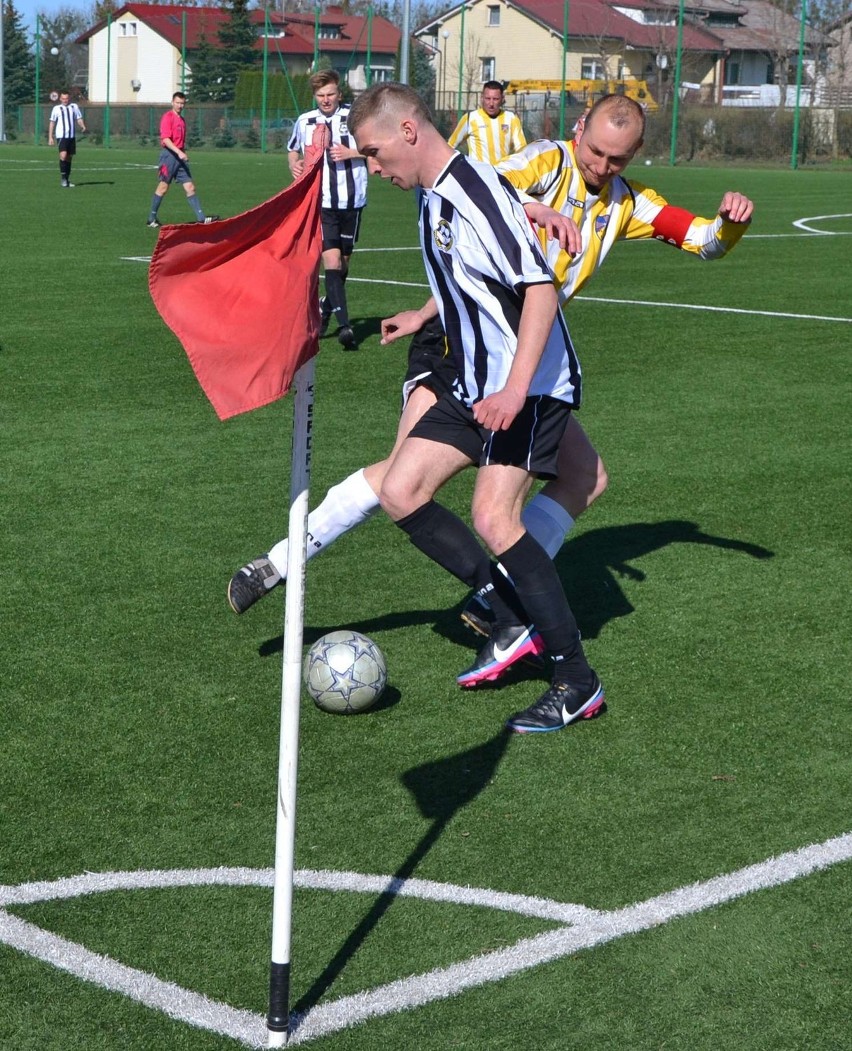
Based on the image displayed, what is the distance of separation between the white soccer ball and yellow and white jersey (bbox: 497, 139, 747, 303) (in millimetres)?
1469

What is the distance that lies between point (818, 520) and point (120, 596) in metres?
3.39

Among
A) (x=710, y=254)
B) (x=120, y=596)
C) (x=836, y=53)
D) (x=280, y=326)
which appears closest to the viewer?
(x=280, y=326)

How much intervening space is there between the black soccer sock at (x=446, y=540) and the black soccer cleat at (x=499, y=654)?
22 centimetres

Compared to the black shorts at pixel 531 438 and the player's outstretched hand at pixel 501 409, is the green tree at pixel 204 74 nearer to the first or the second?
the black shorts at pixel 531 438

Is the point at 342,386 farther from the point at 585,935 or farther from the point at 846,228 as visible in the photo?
the point at 846,228

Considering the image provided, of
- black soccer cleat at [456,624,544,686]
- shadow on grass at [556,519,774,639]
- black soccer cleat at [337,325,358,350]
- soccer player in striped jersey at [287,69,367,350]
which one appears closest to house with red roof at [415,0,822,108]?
soccer player in striped jersey at [287,69,367,350]

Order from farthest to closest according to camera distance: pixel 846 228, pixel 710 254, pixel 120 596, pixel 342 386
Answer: pixel 846 228
pixel 342 386
pixel 120 596
pixel 710 254

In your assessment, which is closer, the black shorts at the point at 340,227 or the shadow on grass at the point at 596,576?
the shadow on grass at the point at 596,576

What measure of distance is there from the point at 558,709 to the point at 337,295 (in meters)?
7.97

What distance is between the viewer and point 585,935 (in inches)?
136

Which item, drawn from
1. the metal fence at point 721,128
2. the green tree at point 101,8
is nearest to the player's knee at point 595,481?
the metal fence at point 721,128

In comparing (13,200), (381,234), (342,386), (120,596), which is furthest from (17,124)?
(120,596)

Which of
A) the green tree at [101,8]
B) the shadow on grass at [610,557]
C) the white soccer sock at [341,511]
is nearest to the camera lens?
the white soccer sock at [341,511]

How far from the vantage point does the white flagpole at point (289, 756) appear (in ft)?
9.79
